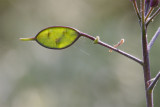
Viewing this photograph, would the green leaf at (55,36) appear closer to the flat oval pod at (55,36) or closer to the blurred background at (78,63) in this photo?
the flat oval pod at (55,36)

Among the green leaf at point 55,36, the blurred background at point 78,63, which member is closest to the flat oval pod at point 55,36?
the green leaf at point 55,36

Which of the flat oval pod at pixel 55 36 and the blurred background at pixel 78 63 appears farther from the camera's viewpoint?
the blurred background at pixel 78 63

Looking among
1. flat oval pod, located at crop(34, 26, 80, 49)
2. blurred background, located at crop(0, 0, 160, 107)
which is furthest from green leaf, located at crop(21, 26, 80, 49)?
blurred background, located at crop(0, 0, 160, 107)

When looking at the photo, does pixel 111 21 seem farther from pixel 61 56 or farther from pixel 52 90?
pixel 52 90

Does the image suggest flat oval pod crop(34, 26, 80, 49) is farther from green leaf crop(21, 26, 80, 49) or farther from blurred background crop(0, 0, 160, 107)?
blurred background crop(0, 0, 160, 107)

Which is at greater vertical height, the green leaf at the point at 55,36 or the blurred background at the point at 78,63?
the green leaf at the point at 55,36

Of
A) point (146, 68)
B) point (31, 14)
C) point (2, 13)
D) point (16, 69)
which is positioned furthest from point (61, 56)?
point (146, 68)

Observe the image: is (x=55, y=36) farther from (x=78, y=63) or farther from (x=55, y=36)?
(x=78, y=63)
